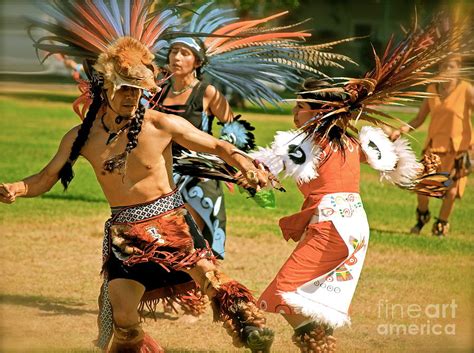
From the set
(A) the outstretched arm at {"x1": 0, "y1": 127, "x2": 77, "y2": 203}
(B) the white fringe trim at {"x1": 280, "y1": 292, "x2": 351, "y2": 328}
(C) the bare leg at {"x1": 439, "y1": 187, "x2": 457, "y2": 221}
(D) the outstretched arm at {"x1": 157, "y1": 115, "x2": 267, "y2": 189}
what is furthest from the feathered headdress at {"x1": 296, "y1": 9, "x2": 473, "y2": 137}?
(C) the bare leg at {"x1": 439, "y1": 187, "x2": 457, "y2": 221}

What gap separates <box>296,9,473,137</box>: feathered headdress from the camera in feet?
19.8

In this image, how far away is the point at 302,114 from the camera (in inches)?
241

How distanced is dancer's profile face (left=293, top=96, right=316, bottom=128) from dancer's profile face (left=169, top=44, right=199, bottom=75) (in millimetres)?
1752

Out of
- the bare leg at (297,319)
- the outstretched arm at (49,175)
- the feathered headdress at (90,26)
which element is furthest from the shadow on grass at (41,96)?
the bare leg at (297,319)

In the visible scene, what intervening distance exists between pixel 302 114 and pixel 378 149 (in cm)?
57

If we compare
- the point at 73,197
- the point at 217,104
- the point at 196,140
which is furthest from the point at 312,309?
the point at 73,197

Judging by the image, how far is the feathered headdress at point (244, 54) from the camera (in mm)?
7543

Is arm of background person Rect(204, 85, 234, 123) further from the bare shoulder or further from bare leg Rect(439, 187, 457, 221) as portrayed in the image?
bare leg Rect(439, 187, 457, 221)

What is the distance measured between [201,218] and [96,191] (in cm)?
670

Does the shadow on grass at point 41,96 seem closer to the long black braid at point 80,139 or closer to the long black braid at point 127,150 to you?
the long black braid at point 80,139

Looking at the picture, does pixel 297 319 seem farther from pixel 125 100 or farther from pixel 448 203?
pixel 448 203

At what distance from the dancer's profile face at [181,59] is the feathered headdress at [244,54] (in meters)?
0.04

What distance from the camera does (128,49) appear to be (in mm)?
5574

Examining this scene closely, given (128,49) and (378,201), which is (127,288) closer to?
(128,49)
